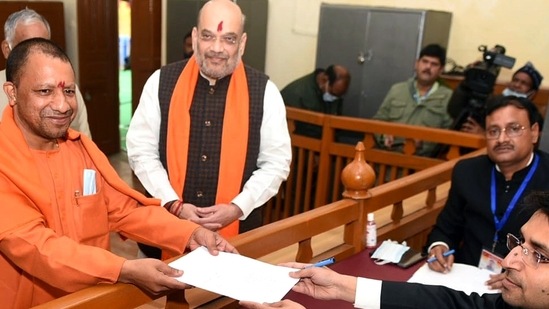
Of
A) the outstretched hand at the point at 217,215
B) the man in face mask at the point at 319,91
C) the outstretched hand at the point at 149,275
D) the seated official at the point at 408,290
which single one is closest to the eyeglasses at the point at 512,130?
the seated official at the point at 408,290

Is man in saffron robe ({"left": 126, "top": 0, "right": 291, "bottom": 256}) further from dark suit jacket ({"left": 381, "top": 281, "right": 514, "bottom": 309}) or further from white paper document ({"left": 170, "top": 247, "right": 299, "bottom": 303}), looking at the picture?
dark suit jacket ({"left": 381, "top": 281, "right": 514, "bottom": 309})

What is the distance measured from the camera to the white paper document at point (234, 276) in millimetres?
1302

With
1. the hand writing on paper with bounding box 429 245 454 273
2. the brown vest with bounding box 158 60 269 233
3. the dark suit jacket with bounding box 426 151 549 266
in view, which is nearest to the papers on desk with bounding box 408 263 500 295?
the hand writing on paper with bounding box 429 245 454 273

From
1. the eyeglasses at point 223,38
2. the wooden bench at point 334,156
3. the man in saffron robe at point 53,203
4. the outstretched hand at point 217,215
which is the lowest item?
the wooden bench at point 334,156

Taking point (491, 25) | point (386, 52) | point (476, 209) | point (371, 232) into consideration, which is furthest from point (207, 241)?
point (491, 25)

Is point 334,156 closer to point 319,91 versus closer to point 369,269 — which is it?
point 319,91

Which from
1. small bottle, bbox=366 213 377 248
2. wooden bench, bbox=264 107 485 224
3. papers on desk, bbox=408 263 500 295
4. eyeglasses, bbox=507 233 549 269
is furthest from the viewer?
wooden bench, bbox=264 107 485 224

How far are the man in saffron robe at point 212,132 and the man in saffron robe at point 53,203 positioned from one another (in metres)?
0.43

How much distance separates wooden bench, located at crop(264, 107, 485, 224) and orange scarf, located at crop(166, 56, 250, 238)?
1838 mm

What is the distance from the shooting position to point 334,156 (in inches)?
154

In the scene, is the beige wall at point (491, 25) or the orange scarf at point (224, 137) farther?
the beige wall at point (491, 25)

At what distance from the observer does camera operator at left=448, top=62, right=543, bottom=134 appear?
3.67 m

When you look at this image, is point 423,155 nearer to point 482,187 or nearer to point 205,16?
point 482,187

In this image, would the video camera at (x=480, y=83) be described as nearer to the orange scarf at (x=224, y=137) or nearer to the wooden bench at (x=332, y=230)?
the wooden bench at (x=332, y=230)
